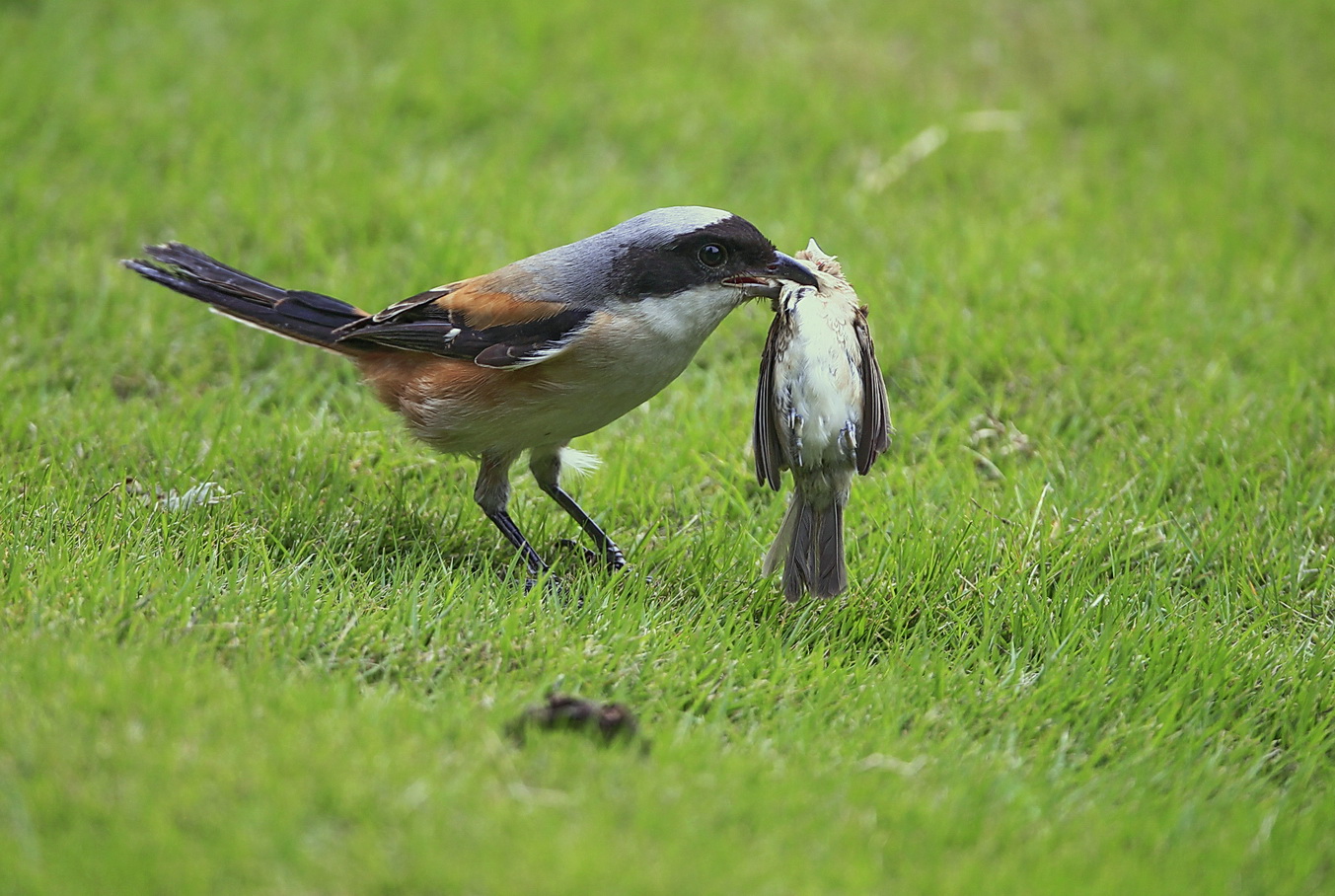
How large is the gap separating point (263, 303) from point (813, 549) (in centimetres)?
256

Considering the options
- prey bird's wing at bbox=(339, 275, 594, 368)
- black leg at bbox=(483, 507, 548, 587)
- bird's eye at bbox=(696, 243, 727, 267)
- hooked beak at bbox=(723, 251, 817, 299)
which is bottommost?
black leg at bbox=(483, 507, 548, 587)

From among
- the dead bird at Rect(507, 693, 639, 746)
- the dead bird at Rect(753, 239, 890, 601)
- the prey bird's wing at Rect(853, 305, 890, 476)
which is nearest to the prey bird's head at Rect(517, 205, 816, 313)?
the dead bird at Rect(753, 239, 890, 601)

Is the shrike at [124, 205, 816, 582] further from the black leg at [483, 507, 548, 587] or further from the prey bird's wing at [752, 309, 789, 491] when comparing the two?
the prey bird's wing at [752, 309, 789, 491]

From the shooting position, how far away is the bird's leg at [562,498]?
4.78 meters

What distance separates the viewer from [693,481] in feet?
17.6

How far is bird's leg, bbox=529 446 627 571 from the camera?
188 inches

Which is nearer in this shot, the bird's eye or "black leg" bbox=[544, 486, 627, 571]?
A: the bird's eye

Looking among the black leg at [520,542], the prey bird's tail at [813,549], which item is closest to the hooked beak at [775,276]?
the prey bird's tail at [813,549]

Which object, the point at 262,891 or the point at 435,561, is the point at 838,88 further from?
the point at 262,891

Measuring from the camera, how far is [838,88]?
8750 mm

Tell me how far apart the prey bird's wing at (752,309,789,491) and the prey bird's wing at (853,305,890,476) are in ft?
0.88

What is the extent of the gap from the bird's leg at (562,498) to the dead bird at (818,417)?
0.79 meters

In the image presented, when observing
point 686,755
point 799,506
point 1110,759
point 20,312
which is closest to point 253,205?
point 20,312

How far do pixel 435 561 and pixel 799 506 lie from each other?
4.57 ft
